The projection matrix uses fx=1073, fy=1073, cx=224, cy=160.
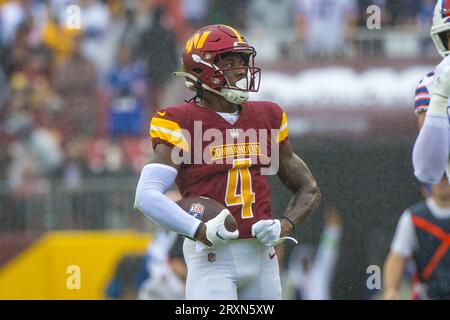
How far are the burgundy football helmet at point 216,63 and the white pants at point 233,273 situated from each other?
64cm

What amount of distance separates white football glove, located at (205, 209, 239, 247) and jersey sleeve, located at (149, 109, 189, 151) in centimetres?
34

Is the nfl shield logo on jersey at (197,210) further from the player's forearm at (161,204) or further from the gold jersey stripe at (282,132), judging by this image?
the gold jersey stripe at (282,132)

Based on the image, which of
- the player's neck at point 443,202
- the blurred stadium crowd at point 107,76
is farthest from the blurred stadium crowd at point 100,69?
the player's neck at point 443,202

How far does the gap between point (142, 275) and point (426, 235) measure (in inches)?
75.0

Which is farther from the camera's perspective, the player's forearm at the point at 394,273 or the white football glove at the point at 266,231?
the player's forearm at the point at 394,273

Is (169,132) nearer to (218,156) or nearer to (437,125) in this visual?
(218,156)

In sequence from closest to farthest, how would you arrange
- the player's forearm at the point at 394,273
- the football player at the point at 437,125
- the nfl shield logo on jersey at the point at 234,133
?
1. the football player at the point at 437,125
2. the nfl shield logo on jersey at the point at 234,133
3. the player's forearm at the point at 394,273

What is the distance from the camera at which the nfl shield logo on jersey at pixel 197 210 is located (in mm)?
4465

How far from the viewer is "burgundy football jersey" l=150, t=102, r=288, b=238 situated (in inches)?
178

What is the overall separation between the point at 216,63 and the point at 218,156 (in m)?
0.41

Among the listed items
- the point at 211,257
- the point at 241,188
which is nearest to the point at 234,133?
the point at 241,188

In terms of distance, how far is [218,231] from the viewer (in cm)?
437

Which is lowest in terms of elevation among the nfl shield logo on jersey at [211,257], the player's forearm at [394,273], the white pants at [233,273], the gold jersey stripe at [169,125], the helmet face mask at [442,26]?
the player's forearm at [394,273]

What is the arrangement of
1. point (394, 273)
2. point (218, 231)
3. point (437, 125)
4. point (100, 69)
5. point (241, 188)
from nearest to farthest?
point (437, 125), point (218, 231), point (241, 188), point (394, 273), point (100, 69)
